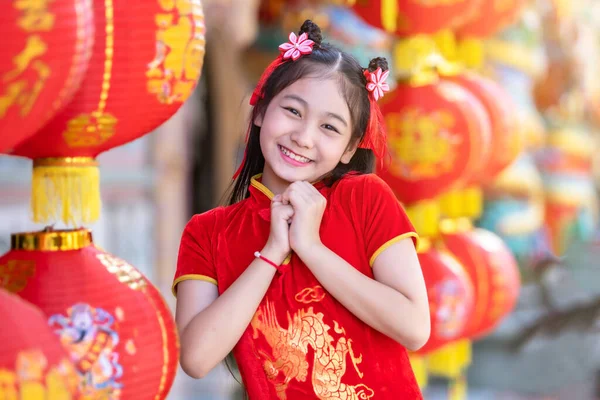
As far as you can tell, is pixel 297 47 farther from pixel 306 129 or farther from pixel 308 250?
pixel 308 250

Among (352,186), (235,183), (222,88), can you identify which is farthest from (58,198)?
(222,88)

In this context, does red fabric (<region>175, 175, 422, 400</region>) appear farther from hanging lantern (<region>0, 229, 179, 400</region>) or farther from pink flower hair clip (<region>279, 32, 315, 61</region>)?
pink flower hair clip (<region>279, 32, 315, 61</region>)

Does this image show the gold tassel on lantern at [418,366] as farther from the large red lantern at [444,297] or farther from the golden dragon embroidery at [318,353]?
the golden dragon embroidery at [318,353]

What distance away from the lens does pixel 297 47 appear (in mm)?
1281

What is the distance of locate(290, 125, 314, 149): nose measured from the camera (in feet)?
3.97

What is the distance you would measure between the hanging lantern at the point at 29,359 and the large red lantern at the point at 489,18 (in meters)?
1.75

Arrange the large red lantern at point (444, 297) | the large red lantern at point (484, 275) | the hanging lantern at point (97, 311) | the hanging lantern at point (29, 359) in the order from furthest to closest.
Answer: the large red lantern at point (484, 275) → the large red lantern at point (444, 297) → the hanging lantern at point (97, 311) → the hanging lantern at point (29, 359)

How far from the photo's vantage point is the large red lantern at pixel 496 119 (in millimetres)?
2428

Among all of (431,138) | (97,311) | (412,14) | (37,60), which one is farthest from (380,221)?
(412,14)

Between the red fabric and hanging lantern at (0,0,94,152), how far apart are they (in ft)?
1.07

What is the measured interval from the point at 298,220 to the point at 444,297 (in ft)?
3.75

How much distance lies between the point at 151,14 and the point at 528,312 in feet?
14.3

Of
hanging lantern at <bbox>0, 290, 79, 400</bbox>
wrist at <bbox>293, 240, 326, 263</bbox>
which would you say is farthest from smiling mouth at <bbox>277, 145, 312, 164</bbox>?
hanging lantern at <bbox>0, 290, 79, 400</bbox>

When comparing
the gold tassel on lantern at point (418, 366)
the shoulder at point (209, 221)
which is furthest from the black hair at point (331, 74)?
the gold tassel on lantern at point (418, 366)
